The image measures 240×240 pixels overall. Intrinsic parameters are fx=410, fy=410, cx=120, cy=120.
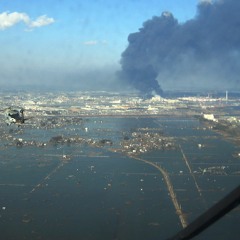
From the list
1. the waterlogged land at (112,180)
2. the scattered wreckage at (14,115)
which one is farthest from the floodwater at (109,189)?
the scattered wreckage at (14,115)

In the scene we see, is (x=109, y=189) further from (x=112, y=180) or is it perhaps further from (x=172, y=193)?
(x=172, y=193)

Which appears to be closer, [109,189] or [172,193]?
[172,193]

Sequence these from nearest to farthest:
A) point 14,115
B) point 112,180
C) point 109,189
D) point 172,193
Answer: point 14,115
point 172,193
point 109,189
point 112,180

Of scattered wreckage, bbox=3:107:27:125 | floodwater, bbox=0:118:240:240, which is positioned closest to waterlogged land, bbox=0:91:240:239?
floodwater, bbox=0:118:240:240

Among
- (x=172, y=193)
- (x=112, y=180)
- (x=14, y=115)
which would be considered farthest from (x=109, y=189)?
(x=14, y=115)

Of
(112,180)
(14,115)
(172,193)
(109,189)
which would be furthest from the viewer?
(112,180)

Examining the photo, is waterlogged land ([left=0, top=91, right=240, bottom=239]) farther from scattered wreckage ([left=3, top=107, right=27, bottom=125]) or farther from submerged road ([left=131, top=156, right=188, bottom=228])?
scattered wreckage ([left=3, top=107, right=27, bottom=125])

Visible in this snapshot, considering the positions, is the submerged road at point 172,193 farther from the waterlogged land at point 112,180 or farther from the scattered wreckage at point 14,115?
the scattered wreckage at point 14,115
